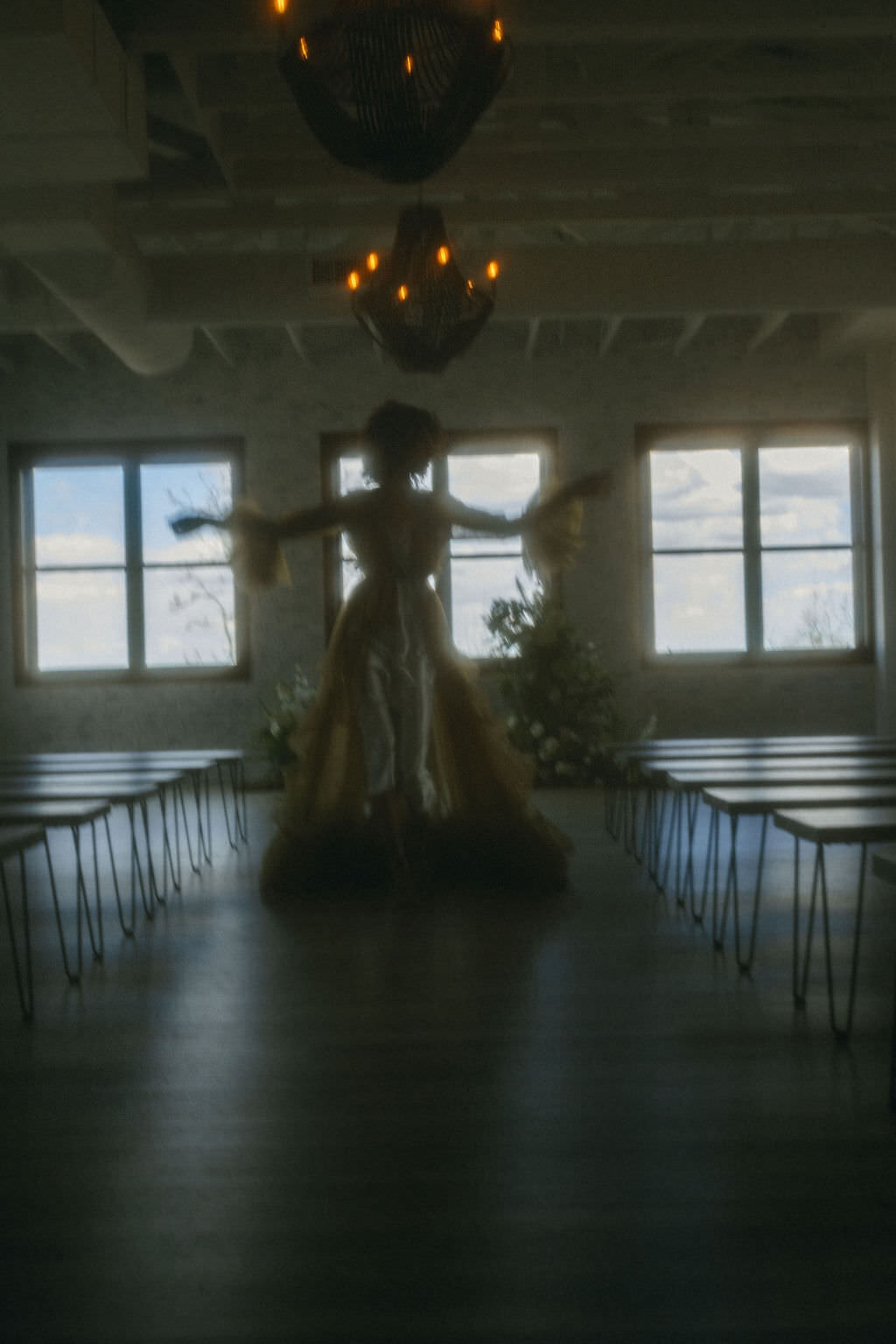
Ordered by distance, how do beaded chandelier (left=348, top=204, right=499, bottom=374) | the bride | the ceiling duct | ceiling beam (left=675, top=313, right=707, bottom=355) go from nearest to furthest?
1. the ceiling duct
2. beaded chandelier (left=348, top=204, right=499, bottom=374)
3. the bride
4. ceiling beam (left=675, top=313, right=707, bottom=355)

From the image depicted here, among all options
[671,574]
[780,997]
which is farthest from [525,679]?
[780,997]

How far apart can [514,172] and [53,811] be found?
165 inches

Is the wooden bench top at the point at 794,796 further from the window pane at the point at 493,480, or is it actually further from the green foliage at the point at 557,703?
the window pane at the point at 493,480

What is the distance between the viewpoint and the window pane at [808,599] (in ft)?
34.3

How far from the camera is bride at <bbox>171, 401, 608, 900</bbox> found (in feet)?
16.7

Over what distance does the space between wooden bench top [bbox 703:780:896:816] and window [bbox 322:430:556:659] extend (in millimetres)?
6497

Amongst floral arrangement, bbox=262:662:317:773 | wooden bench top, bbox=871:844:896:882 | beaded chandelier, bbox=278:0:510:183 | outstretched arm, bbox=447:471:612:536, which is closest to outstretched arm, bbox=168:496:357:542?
outstretched arm, bbox=447:471:612:536

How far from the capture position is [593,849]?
6410 millimetres

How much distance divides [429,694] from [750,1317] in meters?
3.45

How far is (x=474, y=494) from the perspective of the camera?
10.6 meters

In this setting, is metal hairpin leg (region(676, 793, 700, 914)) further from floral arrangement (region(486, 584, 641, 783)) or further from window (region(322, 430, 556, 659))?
window (region(322, 430, 556, 659))

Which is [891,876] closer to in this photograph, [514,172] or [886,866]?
[886,866]

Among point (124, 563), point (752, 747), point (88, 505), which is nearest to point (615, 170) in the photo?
point (752, 747)

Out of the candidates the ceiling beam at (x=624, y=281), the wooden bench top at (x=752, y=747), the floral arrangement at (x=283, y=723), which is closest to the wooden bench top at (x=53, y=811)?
the wooden bench top at (x=752, y=747)
